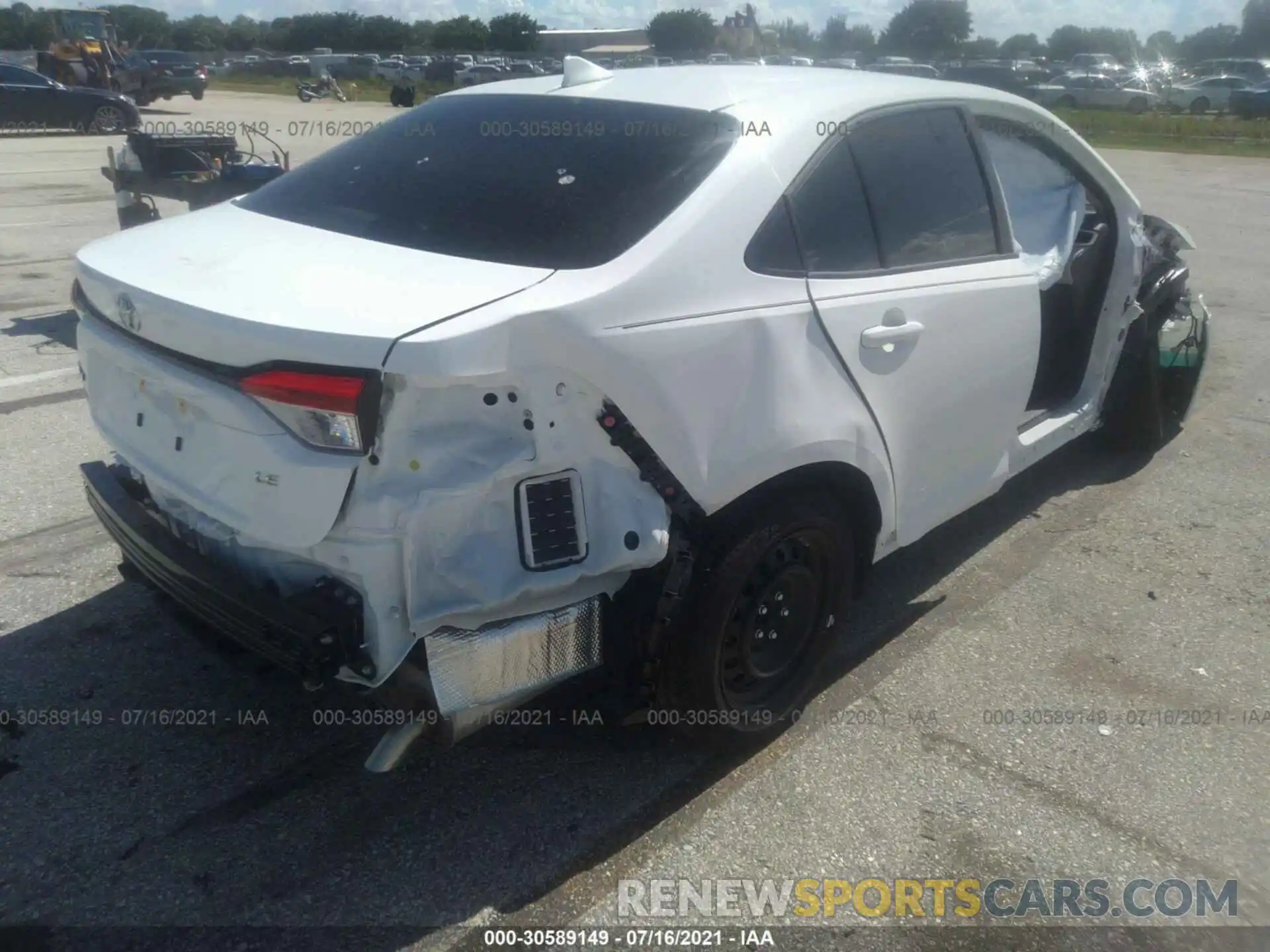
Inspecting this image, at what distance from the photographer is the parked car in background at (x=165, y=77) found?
3056 cm

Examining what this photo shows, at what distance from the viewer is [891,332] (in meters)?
3.08

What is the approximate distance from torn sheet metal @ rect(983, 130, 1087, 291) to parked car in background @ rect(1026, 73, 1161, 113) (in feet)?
122

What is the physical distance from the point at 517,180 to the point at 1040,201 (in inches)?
104

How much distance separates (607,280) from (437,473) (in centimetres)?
61

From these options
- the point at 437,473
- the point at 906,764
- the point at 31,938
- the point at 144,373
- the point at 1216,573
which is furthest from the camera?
the point at 1216,573

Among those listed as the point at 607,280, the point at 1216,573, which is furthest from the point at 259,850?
the point at 1216,573

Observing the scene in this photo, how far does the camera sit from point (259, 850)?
271cm

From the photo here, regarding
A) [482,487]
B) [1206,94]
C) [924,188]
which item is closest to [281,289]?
[482,487]

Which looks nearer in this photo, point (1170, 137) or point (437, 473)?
point (437, 473)

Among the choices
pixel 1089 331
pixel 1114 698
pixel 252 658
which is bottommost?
pixel 1114 698

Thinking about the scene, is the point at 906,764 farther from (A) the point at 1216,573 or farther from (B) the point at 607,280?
(A) the point at 1216,573

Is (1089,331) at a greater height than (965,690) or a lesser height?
greater

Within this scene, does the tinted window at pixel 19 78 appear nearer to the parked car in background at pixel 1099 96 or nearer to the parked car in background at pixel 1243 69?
the parked car in background at pixel 1099 96

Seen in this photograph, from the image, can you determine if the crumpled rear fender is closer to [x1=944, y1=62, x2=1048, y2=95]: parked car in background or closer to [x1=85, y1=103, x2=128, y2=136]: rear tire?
[x1=85, y1=103, x2=128, y2=136]: rear tire
